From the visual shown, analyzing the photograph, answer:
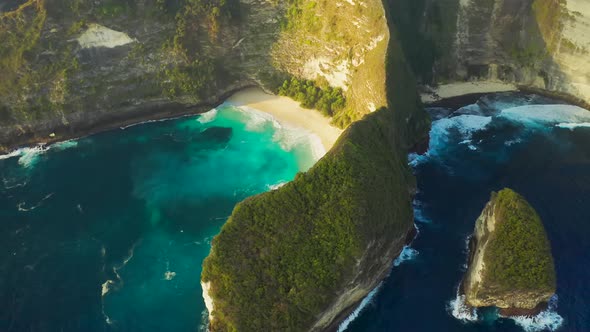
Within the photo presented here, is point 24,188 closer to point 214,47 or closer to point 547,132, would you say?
point 214,47

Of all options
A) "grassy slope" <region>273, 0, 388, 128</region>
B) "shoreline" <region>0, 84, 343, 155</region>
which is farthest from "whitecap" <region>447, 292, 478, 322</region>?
"shoreline" <region>0, 84, 343, 155</region>

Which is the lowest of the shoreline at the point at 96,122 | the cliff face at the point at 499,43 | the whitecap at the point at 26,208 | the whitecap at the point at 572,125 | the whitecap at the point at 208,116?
the whitecap at the point at 26,208

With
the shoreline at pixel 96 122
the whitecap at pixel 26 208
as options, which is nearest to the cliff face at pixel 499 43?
the shoreline at pixel 96 122

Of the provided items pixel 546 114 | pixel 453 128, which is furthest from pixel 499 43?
pixel 453 128

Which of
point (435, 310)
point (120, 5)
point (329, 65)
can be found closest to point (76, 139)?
point (120, 5)

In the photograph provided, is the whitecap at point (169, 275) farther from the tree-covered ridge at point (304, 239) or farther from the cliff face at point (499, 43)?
the cliff face at point (499, 43)

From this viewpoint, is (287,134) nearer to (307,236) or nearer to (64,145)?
(307,236)
